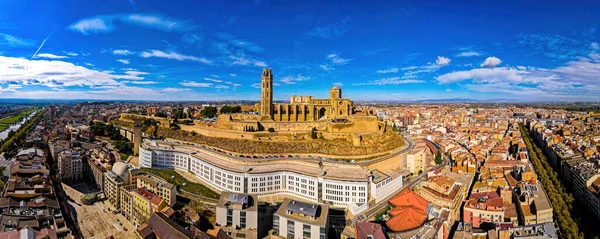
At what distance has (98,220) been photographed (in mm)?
17953

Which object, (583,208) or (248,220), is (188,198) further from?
(583,208)

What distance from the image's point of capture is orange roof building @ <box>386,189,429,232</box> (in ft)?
49.3

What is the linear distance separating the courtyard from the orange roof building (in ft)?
42.5

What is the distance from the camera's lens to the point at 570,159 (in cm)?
2628

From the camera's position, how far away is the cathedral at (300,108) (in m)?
28.8

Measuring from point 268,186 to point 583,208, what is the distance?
61.6 feet

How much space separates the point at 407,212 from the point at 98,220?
16.5 metres

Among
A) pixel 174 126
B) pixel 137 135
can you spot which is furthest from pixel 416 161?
pixel 137 135

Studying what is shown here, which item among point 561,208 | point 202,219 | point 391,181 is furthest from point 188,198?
point 561,208

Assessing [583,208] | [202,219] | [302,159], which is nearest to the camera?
[202,219]

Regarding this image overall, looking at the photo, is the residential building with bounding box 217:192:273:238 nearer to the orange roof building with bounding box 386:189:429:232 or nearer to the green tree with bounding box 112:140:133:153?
the orange roof building with bounding box 386:189:429:232

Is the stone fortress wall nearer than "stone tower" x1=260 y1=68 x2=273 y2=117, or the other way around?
the stone fortress wall

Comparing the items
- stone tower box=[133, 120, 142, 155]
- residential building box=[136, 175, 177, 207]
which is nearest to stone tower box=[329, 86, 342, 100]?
stone tower box=[133, 120, 142, 155]

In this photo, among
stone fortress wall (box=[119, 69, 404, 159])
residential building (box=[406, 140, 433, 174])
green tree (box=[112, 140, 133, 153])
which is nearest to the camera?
stone fortress wall (box=[119, 69, 404, 159])
